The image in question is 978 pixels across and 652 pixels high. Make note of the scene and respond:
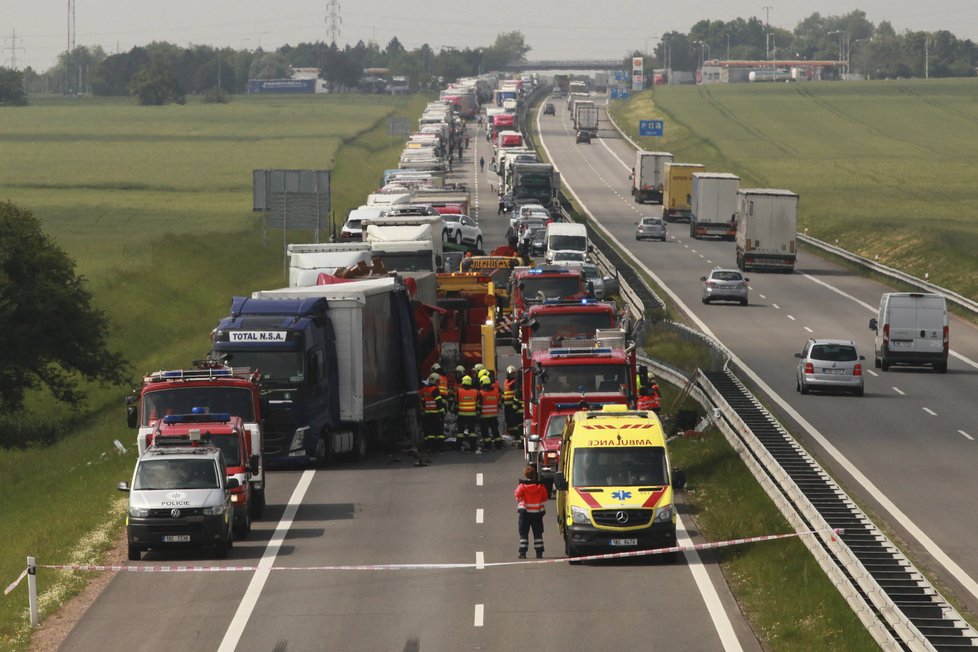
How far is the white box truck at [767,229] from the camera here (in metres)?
74.6

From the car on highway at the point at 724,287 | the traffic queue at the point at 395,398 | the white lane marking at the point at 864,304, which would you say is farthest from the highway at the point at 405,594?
the car on highway at the point at 724,287

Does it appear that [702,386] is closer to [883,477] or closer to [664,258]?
[883,477]

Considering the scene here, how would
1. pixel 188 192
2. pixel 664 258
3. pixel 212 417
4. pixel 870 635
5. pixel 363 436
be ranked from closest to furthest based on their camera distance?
pixel 870 635 < pixel 212 417 < pixel 363 436 < pixel 664 258 < pixel 188 192

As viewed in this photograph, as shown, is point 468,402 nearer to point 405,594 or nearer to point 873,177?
point 405,594

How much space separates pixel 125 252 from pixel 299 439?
167ft

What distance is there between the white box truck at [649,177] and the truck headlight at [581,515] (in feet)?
293

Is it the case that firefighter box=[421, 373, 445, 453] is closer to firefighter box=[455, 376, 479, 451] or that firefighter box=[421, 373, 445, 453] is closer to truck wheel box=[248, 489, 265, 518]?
firefighter box=[455, 376, 479, 451]

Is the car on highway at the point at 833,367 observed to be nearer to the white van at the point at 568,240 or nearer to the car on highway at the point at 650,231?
the white van at the point at 568,240

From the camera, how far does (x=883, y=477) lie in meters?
34.2

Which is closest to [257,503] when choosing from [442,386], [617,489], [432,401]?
[617,489]

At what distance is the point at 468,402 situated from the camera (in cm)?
3731

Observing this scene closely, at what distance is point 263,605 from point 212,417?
5.95 metres

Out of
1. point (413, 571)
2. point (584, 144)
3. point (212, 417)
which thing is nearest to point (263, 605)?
point (413, 571)

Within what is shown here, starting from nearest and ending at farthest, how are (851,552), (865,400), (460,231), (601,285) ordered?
Answer: (851,552) < (865,400) < (601,285) < (460,231)
